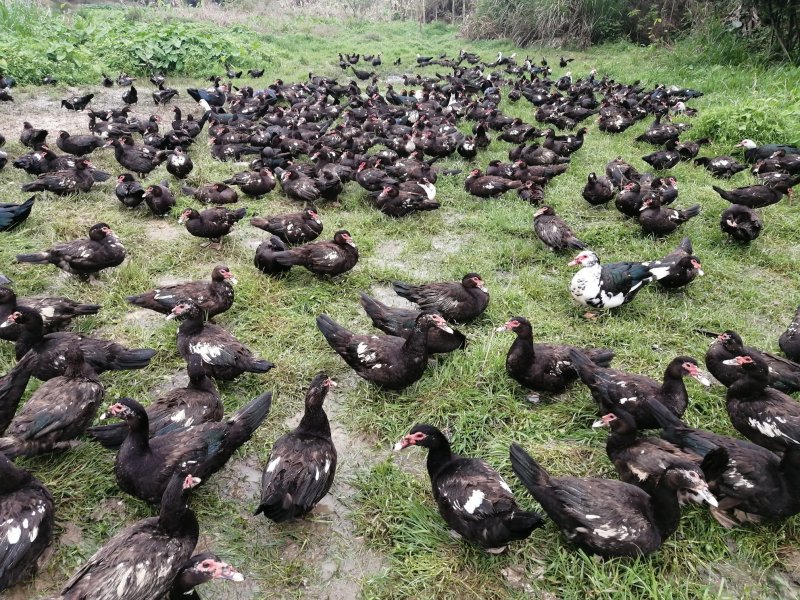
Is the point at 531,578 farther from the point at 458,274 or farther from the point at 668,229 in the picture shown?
the point at 668,229

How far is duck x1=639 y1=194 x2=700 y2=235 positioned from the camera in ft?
23.3

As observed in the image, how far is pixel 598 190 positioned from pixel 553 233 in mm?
1896

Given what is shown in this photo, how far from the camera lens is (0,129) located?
11203 millimetres

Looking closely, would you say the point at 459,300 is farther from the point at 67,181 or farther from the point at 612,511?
the point at 67,181

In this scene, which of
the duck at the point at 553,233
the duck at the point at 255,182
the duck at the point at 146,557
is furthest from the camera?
the duck at the point at 255,182

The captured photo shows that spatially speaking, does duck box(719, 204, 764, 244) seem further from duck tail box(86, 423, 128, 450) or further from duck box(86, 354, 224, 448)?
duck tail box(86, 423, 128, 450)

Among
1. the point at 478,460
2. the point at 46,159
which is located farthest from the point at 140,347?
the point at 46,159

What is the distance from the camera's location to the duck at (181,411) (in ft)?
12.3

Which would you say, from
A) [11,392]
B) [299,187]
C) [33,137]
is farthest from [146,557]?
[33,137]

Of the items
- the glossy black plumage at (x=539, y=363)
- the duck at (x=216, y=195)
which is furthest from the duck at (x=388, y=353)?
the duck at (x=216, y=195)

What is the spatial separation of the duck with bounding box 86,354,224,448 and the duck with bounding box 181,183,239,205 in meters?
4.67

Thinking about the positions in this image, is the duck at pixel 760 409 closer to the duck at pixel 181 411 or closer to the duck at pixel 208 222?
the duck at pixel 181 411

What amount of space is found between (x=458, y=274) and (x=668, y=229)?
3241mm

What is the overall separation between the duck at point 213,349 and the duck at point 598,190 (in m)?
6.17
